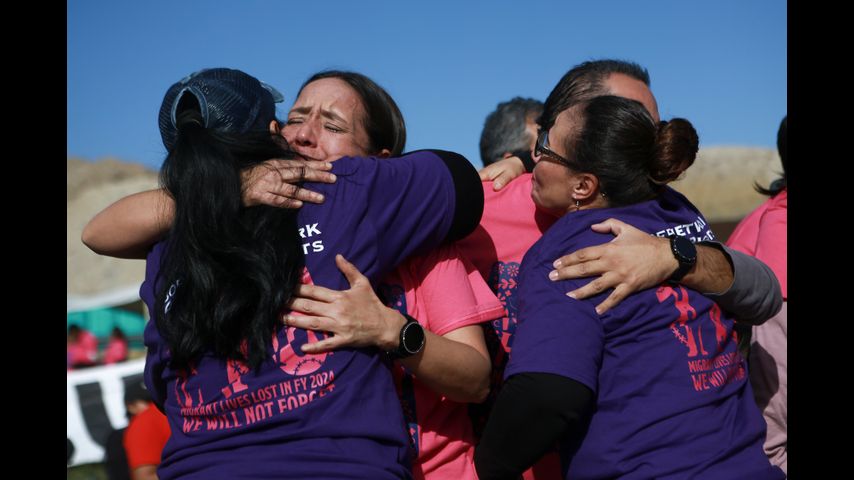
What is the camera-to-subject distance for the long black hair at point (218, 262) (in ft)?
6.55

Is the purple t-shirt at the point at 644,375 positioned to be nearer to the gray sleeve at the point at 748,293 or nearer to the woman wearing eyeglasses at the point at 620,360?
the woman wearing eyeglasses at the point at 620,360

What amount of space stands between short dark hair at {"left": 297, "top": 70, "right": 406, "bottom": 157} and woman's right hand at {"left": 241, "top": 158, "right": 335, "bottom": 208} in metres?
0.56

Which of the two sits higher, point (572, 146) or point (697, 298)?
point (572, 146)

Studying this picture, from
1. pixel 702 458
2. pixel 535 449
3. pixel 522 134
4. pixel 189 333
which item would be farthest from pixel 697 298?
pixel 522 134

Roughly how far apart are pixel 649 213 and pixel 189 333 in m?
1.39

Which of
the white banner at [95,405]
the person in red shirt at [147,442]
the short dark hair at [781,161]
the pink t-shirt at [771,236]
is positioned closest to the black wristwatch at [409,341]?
the pink t-shirt at [771,236]

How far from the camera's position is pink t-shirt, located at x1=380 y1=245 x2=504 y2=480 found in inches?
92.4

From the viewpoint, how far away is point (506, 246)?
9.07ft

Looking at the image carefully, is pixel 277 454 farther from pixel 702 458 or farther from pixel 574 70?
pixel 574 70

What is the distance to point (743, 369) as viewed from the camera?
2.47 m

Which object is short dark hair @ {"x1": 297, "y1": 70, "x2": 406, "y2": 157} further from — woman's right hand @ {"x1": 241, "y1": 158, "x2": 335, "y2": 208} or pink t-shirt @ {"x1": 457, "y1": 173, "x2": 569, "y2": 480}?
woman's right hand @ {"x1": 241, "y1": 158, "x2": 335, "y2": 208}

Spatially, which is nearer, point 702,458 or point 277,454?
point 277,454

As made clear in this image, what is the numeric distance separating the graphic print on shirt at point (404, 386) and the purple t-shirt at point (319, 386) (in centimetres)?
14

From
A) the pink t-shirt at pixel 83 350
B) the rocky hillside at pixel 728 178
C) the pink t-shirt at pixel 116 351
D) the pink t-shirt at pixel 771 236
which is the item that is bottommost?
the rocky hillside at pixel 728 178
